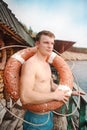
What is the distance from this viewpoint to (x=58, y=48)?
4543 mm

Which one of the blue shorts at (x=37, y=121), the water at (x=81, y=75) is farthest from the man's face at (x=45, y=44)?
the water at (x=81, y=75)

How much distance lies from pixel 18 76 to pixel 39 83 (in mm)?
146

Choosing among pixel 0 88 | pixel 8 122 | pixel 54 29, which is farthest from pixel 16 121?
A: pixel 54 29

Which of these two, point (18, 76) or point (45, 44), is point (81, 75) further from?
point (45, 44)

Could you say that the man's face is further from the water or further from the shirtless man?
the water

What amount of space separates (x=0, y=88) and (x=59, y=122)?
94 centimetres

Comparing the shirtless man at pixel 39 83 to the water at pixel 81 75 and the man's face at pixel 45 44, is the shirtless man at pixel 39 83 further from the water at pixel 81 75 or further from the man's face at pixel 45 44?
the water at pixel 81 75

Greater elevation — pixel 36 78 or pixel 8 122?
pixel 36 78

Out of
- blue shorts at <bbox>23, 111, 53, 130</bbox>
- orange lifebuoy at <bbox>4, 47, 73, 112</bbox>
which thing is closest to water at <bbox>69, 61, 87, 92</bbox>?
orange lifebuoy at <bbox>4, 47, 73, 112</bbox>

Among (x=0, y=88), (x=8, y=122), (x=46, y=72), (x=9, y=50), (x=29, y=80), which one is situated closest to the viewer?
(x=29, y=80)

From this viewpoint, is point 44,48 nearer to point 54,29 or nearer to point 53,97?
point 53,97

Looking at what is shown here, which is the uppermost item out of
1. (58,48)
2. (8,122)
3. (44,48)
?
(44,48)

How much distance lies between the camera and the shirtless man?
114 cm

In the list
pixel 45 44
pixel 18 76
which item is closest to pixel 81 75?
pixel 18 76
